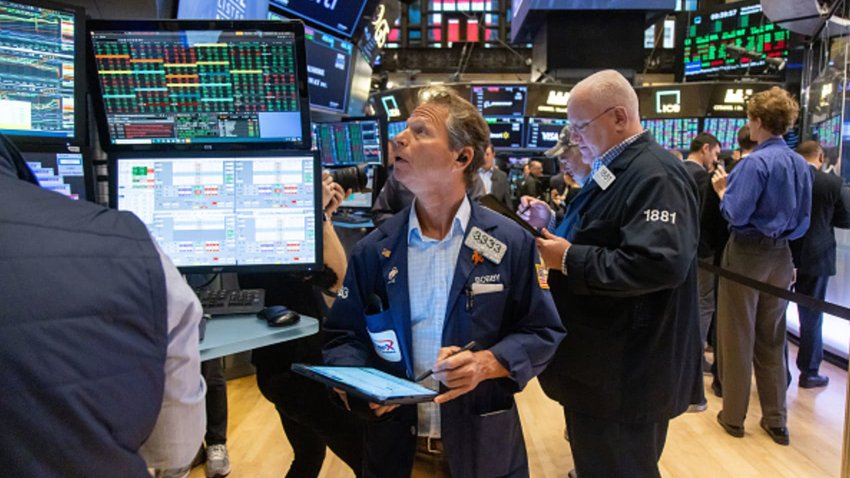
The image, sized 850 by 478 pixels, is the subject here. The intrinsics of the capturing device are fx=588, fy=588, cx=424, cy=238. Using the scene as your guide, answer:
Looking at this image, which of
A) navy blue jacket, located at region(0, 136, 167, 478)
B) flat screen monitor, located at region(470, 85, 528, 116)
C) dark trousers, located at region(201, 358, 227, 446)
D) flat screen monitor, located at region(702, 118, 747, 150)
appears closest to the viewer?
navy blue jacket, located at region(0, 136, 167, 478)

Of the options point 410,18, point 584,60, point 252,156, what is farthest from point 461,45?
point 252,156

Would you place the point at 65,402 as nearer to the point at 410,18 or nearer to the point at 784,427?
the point at 784,427

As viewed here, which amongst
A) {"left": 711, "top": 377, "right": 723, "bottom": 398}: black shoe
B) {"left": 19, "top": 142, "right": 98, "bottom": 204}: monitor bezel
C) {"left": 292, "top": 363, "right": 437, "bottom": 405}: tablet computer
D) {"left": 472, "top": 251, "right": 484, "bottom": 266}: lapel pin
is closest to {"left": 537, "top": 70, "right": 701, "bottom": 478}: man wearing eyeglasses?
{"left": 472, "top": 251, "right": 484, "bottom": 266}: lapel pin

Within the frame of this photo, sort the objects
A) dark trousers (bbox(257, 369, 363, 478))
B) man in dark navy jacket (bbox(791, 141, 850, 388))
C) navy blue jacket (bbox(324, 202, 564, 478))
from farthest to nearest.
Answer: man in dark navy jacket (bbox(791, 141, 850, 388)) < dark trousers (bbox(257, 369, 363, 478)) < navy blue jacket (bbox(324, 202, 564, 478))

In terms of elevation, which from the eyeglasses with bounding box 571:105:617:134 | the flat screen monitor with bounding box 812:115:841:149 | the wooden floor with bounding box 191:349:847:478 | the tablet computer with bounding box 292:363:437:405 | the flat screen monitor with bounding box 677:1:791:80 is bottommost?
the wooden floor with bounding box 191:349:847:478

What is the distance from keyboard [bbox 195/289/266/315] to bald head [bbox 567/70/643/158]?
1.25 m

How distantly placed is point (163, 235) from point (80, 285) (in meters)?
1.15

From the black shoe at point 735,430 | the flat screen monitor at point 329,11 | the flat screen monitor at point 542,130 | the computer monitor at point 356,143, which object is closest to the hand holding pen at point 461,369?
the black shoe at point 735,430

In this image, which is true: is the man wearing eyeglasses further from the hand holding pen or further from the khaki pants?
the khaki pants

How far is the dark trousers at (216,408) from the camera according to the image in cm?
303

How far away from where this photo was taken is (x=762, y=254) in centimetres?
354

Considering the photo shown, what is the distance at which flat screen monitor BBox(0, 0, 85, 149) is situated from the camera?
1.68 metres

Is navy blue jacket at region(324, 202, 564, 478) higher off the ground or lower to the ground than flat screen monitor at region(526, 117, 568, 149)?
lower

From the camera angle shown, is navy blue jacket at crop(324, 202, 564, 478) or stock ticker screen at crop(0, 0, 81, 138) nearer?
navy blue jacket at crop(324, 202, 564, 478)
